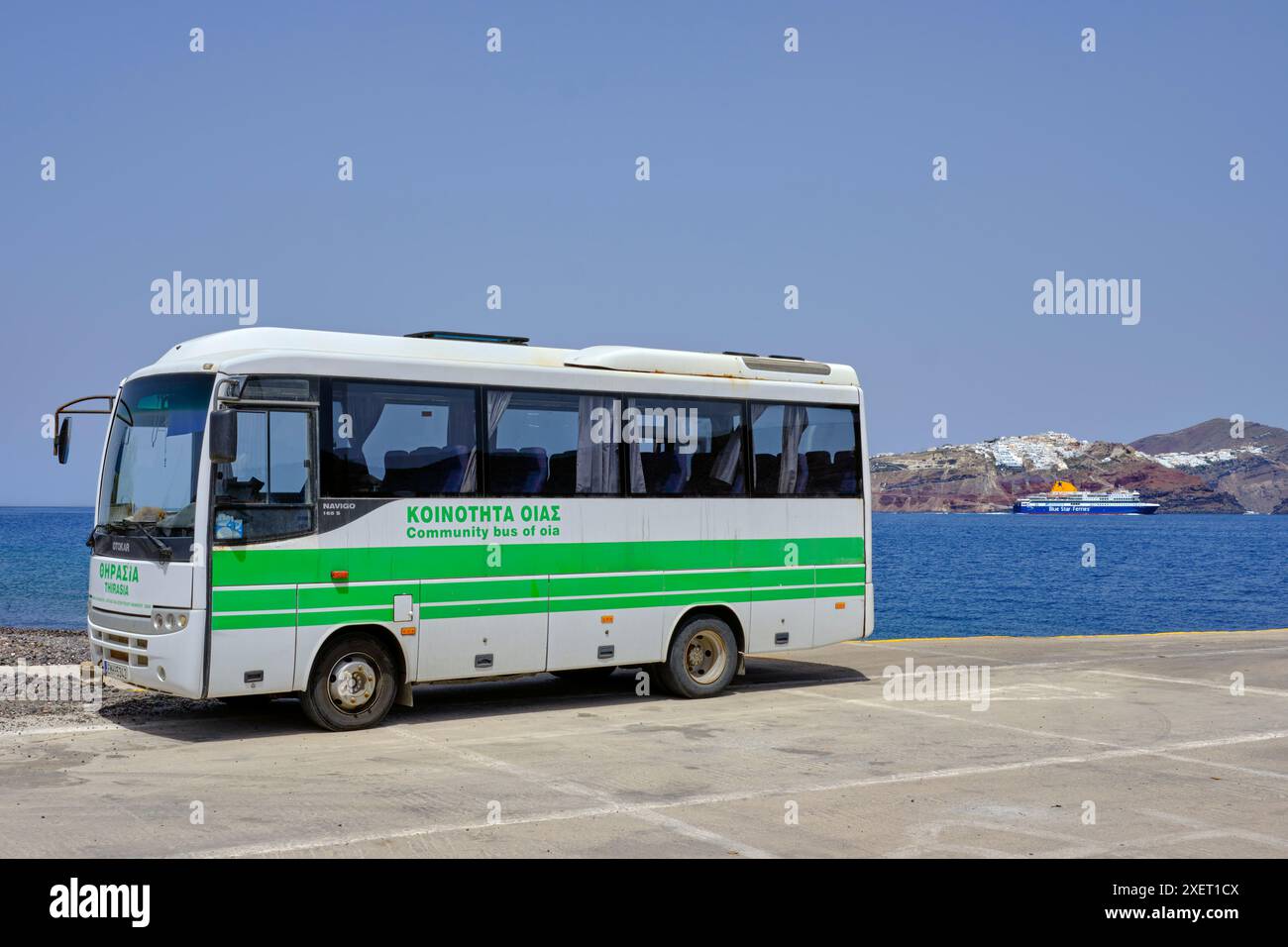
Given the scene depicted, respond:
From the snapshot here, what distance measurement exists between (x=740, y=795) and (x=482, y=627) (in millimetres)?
4211

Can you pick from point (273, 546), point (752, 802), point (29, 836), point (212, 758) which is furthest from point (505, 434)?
point (29, 836)

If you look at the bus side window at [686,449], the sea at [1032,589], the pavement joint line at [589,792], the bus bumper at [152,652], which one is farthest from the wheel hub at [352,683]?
the sea at [1032,589]

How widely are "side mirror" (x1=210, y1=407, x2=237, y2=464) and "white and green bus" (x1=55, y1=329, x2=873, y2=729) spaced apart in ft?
0.09

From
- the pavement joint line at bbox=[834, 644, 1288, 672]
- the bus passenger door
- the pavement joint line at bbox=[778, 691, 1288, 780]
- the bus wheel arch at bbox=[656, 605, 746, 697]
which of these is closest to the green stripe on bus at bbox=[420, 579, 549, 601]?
the bus passenger door

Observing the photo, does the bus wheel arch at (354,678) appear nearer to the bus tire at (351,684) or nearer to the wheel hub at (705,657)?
the bus tire at (351,684)

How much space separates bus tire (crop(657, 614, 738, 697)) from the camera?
1484 centimetres

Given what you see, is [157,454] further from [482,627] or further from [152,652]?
[482,627]

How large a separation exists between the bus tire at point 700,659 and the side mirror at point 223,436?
222 inches

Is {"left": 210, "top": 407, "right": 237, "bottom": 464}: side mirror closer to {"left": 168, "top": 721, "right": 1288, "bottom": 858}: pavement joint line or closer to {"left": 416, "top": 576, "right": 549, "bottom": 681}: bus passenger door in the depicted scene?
{"left": 416, "top": 576, "right": 549, "bottom": 681}: bus passenger door

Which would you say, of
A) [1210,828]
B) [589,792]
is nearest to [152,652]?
[589,792]

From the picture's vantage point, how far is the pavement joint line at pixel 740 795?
7.98 m

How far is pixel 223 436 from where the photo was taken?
11172 millimetres
